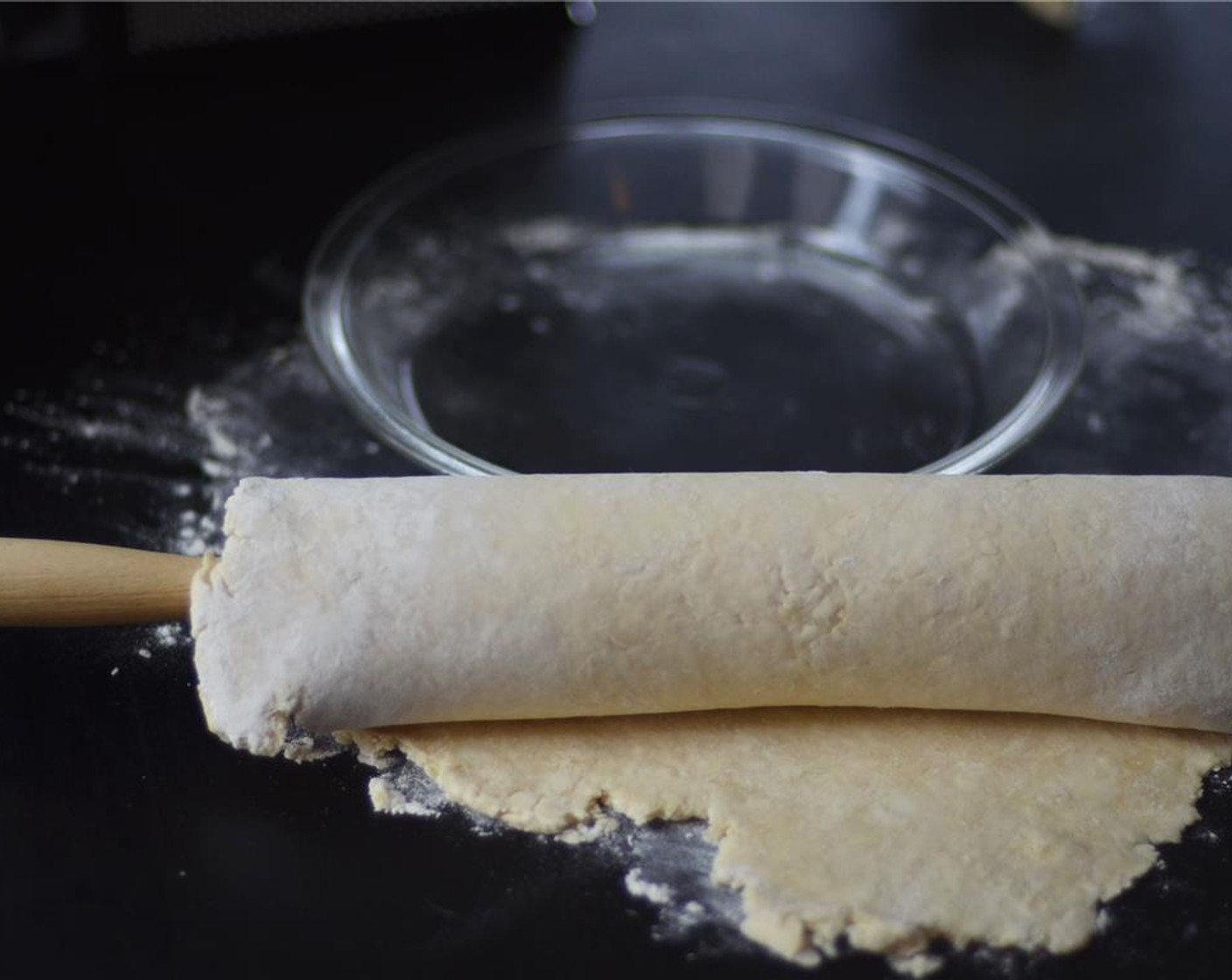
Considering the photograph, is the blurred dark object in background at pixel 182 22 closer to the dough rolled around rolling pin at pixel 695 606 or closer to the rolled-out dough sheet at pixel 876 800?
the dough rolled around rolling pin at pixel 695 606

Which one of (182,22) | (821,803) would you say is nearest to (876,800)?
(821,803)

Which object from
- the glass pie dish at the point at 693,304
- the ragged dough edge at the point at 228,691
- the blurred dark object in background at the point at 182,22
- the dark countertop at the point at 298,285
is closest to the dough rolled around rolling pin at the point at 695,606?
the ragged dough edge at the point at 228,691

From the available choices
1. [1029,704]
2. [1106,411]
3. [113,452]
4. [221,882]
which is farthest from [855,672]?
[113,452]

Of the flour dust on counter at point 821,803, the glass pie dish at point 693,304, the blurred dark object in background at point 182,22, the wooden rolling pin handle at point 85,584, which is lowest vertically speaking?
the flour dust on counter at point 821,803

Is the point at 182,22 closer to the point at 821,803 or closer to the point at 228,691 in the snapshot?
the point at 228,691

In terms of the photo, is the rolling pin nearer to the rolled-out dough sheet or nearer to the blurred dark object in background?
the rolled-out dough sheet

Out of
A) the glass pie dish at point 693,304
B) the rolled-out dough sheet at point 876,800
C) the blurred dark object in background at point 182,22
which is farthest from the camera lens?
the blurred dark object in background at point 182,22

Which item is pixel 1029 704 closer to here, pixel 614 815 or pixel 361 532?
pixel 614 815
